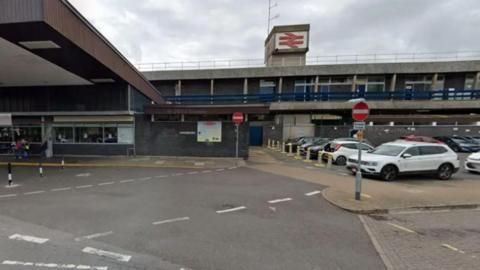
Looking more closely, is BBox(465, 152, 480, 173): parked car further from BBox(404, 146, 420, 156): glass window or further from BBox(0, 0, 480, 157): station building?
BBox(0, 0, 480, 157): station building

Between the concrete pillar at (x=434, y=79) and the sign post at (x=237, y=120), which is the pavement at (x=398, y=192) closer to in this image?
the sign post at (x=237, y=120)

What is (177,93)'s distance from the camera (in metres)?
31.4

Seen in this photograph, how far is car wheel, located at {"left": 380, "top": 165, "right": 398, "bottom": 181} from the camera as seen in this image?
35.0 feet

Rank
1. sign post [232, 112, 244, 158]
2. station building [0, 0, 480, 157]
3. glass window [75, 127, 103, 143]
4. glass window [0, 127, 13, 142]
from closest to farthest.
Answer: station building [0, 0, 480, 157] < sign post [232, 112, 244, 158] < glass window [75, 127, 103, 143] < glass window [0, 127, 13, 142]

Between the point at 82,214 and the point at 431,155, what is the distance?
46.4 ft

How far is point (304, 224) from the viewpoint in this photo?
5668 millimetres

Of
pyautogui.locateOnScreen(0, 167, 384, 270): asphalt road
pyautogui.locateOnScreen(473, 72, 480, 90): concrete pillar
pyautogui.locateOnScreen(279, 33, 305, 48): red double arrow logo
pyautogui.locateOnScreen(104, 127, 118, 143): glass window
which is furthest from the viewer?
pyautogui.locateOnScreen(279, 33, 305, 48): red double arrow logo

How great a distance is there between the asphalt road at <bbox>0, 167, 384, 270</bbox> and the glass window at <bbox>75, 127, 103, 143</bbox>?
27.3ft

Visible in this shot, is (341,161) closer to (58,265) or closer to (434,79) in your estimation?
(58,265)

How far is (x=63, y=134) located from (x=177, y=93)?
15.4 metres

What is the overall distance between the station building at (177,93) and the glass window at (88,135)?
0.08 metres

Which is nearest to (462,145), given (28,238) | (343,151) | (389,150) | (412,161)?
(343,151)

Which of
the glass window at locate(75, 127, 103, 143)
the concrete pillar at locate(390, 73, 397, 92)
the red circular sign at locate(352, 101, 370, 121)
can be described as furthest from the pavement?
the concrete pillar at locate(390, 73, 397, 92)

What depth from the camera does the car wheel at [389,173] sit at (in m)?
10.7
